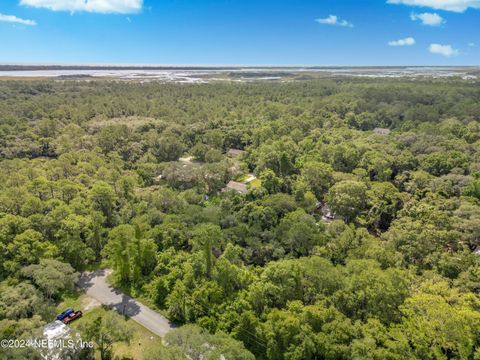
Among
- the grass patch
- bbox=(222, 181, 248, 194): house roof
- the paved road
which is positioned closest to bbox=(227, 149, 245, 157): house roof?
bbox=(222, 181, 248, 194): house roof

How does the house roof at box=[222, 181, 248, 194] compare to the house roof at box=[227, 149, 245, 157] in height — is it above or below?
below

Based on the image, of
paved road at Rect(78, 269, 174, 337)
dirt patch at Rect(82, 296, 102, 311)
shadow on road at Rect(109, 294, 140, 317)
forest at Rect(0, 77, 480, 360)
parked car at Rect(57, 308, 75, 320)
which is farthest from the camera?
dirt patch at Rect(82, 296, 102, 311)

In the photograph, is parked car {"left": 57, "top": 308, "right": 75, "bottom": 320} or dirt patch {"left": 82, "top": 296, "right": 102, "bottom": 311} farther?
dirt patch {"left": 82, "top": 296, "right": 102, "bottom": 311}

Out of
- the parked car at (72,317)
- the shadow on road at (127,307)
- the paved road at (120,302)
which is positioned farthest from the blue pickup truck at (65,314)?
the shadow on road at (127,307)

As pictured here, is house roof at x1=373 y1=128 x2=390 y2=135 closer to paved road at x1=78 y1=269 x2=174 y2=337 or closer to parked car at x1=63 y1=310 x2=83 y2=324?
paved road at x1=78 y1=269 x2=174 y2=337

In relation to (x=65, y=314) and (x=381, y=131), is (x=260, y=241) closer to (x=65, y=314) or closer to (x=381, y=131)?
(x=65, y=314)

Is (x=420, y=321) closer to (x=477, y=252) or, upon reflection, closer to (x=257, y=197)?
(x=477, y=252)
